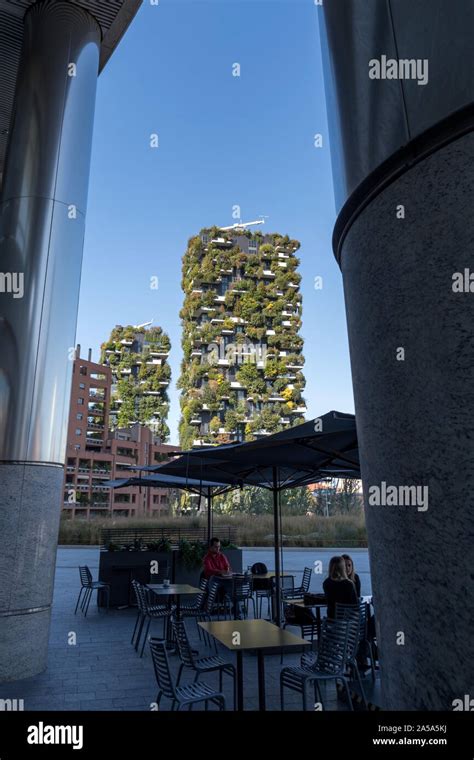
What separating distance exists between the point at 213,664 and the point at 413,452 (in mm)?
4191

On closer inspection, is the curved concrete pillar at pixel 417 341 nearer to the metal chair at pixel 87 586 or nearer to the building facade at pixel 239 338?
the metal chair at pixel 87 586

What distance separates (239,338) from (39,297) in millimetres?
51874

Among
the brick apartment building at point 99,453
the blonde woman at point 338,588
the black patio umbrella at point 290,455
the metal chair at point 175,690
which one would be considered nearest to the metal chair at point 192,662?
the metal chair at point 175,690

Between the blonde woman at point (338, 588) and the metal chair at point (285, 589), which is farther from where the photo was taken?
the metal chair at point (285, 589)

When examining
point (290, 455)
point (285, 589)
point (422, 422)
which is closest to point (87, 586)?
point (285, 589)

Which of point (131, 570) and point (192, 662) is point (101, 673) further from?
point (131, 570)

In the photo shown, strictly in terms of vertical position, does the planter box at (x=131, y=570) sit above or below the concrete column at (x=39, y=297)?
below

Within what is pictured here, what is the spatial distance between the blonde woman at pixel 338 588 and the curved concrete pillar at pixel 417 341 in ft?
14.5

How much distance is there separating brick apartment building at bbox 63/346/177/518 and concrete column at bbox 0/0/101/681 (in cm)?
3711

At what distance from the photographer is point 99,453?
48.5 m

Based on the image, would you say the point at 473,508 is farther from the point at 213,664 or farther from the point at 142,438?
the point at 142,438

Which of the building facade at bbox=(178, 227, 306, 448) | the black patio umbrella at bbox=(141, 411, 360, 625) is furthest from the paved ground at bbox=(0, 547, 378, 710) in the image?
the building facade at bbox=(178, 227, 306, 448)

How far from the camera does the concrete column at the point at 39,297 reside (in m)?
6.10
